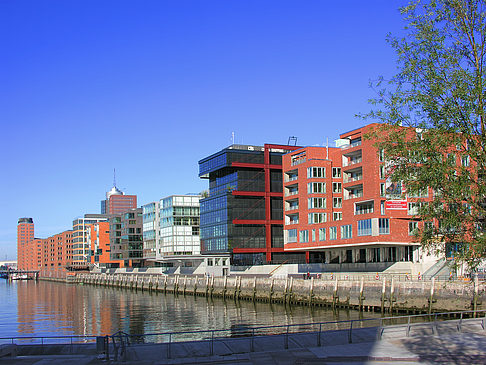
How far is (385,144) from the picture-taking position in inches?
1041

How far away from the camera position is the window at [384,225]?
80.2 metres

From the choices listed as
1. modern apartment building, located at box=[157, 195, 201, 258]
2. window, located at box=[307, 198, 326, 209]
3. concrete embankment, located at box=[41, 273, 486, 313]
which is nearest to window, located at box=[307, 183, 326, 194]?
window, located at box=[307, 198, 326, 209]

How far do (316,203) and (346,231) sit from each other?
1239cm

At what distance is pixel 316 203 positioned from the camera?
9850 cm

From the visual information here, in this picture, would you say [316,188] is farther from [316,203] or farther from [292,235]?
[292,235]

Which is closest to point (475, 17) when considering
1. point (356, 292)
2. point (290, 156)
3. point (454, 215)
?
point (454, 215)

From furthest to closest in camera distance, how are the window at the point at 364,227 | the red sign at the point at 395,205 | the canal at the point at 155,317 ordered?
1. the window at the point at 364,227
2. the red sign at the point at 395,205
3. the canal at the point at 155,317

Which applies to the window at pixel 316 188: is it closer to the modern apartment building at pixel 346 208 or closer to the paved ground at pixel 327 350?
the modern apartment building at pixel 346 208

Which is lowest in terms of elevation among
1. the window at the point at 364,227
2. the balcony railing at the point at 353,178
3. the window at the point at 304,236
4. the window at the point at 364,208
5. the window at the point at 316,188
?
the window at the point at 304,236

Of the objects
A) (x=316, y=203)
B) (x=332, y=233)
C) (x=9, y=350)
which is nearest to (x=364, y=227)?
(x=332, y=233)

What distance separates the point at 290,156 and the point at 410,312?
173 feet

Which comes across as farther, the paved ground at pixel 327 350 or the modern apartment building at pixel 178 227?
the modern apartment building at pixel 178 227

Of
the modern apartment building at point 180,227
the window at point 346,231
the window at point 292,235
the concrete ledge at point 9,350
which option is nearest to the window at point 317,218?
the window at point 292,235

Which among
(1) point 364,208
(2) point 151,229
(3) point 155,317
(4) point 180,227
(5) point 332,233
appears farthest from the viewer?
(2) point 151,229
